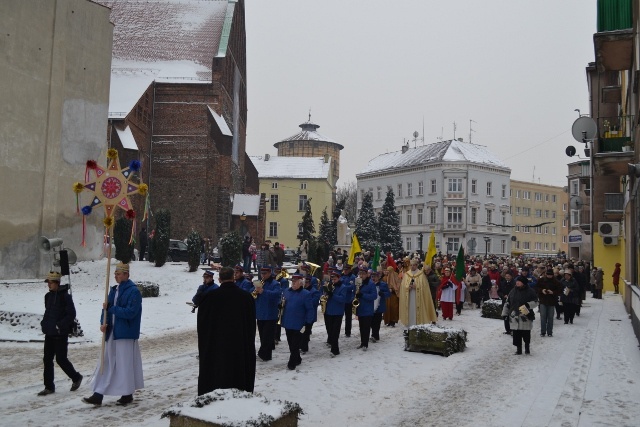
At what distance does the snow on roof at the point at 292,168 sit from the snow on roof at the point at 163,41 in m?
32.4

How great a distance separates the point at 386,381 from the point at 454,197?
200ft

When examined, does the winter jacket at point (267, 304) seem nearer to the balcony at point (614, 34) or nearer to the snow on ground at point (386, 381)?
the snow on ground at point (386, 381)

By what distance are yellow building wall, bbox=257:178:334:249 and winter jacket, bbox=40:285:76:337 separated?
70.0 metres

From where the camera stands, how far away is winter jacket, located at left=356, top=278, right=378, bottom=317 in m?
13.7

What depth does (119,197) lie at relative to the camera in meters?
9.79

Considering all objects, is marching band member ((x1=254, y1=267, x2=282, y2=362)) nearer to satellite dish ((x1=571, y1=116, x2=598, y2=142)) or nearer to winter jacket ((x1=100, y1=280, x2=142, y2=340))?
winter jacket ((x1=100, y1=280, x2=142, y2=340))

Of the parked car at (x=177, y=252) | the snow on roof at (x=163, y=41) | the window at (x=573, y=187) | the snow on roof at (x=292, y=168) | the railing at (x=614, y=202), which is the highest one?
the snow on roof at (x=163, y=41)

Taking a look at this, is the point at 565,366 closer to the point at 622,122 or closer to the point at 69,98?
the point at 622,122

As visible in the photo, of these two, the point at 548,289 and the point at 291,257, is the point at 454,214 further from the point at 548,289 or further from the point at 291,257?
the point at 548,289

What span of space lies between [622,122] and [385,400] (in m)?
19.3

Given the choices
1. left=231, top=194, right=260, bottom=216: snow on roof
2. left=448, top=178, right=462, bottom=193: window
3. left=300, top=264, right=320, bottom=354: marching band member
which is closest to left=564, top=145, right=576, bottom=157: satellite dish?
left=300, top=264, right=320, bottom=354: marching band member

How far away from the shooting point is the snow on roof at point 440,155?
Result: 7062 centimetres

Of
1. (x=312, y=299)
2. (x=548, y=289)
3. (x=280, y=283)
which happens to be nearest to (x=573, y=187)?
(x=548, y=289)

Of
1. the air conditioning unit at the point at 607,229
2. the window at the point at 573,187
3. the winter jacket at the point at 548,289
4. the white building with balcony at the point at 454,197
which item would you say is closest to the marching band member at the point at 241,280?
the winter jacket at the point at 548,289
